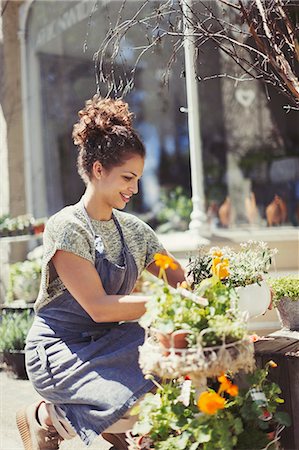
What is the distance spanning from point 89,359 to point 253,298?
0.63 metres

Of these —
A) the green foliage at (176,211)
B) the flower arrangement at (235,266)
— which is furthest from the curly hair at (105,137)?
the green foliage at (176,211)

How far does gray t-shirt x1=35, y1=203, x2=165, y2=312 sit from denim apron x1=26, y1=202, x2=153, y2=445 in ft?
0.10

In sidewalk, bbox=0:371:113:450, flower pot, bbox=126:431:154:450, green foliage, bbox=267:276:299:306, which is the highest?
green foliage, bbox=267:276:299:306

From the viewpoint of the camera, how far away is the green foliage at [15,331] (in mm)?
4465

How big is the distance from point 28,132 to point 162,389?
15.4 feet

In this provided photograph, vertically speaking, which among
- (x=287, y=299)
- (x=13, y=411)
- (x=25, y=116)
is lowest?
(x=13, y=411)

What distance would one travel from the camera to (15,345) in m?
4.50

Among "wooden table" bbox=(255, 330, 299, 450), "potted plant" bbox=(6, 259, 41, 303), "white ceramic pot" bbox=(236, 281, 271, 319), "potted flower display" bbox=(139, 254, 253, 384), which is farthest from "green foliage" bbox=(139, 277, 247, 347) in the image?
"potted plant" bbox=(6, 259, 41, 303)

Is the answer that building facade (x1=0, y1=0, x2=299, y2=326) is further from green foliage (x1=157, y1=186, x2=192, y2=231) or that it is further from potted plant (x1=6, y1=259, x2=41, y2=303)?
potted plant (x1=6, y1=259, x2=41, y2=303)

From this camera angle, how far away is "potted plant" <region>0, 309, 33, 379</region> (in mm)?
4426

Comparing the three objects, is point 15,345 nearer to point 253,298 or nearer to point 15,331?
point 15,331

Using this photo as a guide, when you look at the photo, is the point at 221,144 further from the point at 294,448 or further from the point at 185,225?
the point at 294,448

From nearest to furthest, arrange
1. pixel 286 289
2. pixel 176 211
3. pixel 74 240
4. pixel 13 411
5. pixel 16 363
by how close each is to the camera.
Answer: pixel 74 240 < pixel 286 289 < pixel 13 411 < pixel 16 363 < pixel 176 211

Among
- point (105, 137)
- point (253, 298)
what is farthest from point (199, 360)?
point (105, 137)
